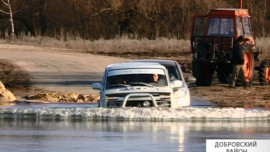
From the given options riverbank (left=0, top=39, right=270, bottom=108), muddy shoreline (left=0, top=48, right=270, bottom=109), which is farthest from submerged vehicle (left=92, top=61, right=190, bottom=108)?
riverbank (left=0, top=39, right=270, bottom=108)

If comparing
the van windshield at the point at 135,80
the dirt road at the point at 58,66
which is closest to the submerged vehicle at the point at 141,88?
the van windshield at the point at 135,80

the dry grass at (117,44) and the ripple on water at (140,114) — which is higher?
the ripple on water at (140,114)

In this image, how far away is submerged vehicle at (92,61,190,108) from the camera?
2486 centimetres

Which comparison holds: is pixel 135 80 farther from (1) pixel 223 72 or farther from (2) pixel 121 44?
(2) pixel 121 44

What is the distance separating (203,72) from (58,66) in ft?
33.4

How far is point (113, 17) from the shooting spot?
74.2 metres

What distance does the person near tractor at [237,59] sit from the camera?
36594mm

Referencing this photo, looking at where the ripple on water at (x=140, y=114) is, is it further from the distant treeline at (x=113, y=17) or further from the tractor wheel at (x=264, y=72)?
the distant treeline at (x=113, y=17)

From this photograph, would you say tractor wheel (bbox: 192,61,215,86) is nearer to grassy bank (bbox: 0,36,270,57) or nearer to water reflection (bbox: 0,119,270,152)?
grassy bank (bbox: 0,36,270,57)

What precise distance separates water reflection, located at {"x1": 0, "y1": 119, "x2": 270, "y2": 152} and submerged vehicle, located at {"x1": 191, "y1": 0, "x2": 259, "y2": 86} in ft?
47.6

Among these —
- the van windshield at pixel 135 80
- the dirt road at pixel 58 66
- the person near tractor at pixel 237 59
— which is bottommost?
the dirt road at pixel 58 66

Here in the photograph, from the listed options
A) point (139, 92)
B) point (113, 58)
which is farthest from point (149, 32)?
point (139, 92)

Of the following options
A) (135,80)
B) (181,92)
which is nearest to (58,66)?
(135,80)

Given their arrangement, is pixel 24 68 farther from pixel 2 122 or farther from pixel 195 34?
pixel 2 122
